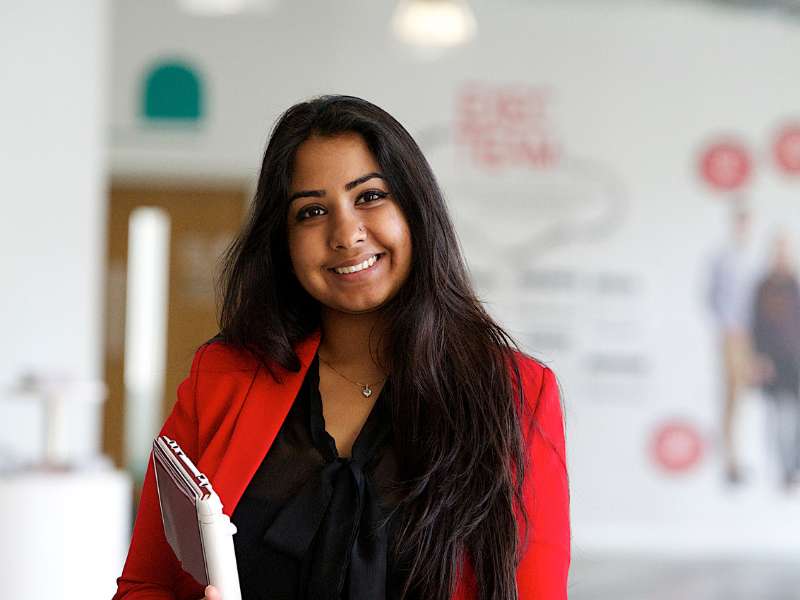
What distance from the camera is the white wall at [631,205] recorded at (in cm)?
896

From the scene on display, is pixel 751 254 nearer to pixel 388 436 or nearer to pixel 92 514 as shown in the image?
pixel 92 514

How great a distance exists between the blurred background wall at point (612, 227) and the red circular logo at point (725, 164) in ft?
0.05

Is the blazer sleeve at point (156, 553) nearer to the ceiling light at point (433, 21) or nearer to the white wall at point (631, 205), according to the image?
the ceiling light at point (433, 21)

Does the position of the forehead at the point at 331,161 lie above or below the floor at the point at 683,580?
above

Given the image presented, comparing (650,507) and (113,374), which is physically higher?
(113,374)

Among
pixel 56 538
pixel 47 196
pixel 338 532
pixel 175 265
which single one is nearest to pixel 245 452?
pixel 338 532

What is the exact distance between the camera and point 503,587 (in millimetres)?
1607

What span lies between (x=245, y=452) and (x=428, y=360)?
0.28 m

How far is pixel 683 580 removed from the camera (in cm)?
746

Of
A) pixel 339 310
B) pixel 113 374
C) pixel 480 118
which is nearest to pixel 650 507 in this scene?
pixel 480 118

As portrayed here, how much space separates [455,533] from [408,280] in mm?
363

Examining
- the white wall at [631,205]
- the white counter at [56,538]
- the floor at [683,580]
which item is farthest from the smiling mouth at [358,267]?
the white wall at [631,205]

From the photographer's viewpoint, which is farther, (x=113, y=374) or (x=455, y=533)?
(x=113, y=374)

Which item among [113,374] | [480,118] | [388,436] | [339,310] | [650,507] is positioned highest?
[480,118]
